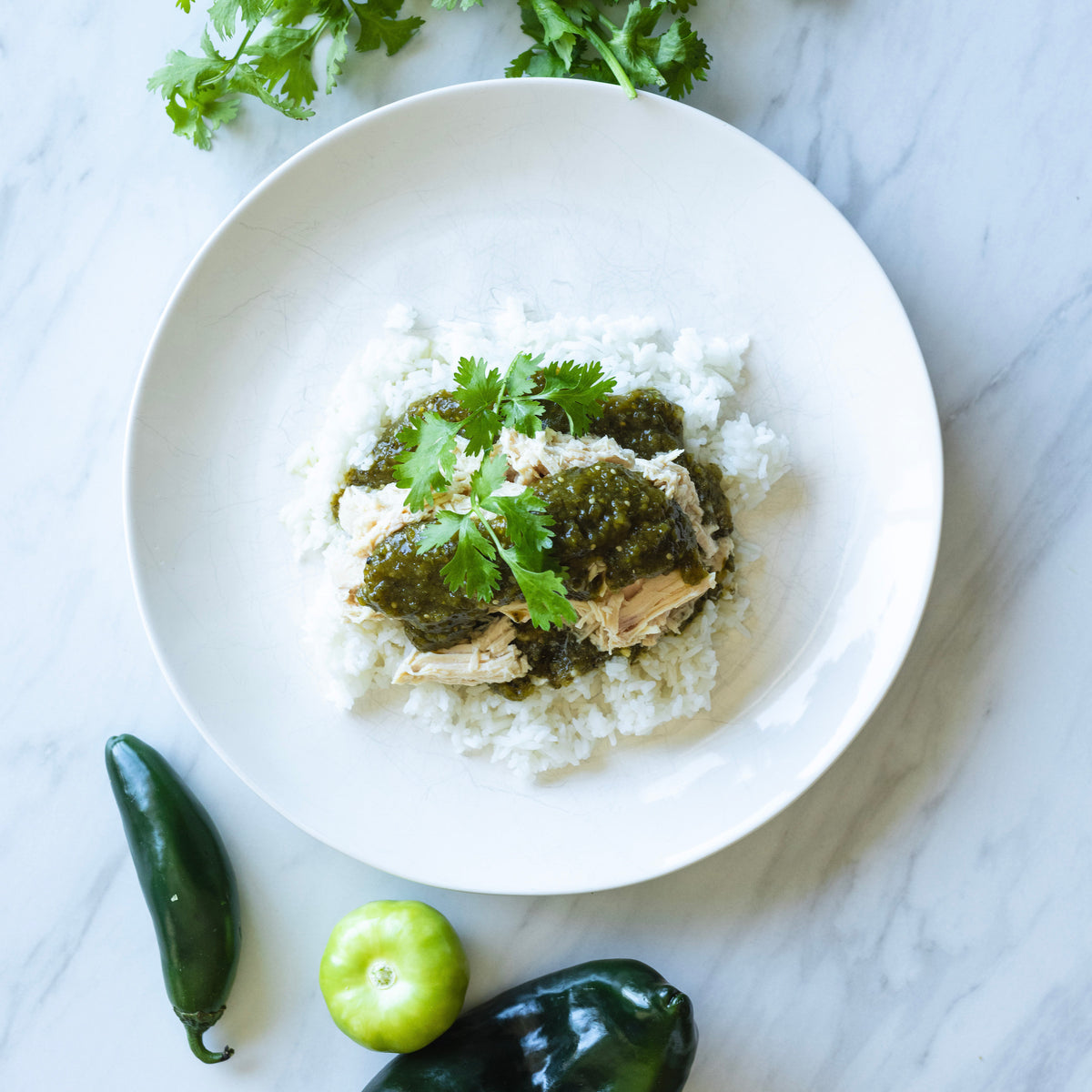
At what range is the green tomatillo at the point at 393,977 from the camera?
3527 millimetres

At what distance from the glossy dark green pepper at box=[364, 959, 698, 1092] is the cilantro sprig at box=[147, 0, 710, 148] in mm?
3320

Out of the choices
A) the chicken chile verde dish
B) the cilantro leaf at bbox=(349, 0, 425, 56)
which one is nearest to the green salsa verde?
the chicken chile verde dish

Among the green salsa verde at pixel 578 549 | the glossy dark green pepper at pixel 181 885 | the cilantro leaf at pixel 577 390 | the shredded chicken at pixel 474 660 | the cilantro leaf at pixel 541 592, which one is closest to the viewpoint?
the cilantro leaf at pixel 541 592

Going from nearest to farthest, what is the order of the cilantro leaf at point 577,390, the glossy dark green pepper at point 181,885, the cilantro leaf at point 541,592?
the cilantro leaf at point 541,592 → the cilantro leaf at point 577,390 → the glossy dark green pepper at point 181,885

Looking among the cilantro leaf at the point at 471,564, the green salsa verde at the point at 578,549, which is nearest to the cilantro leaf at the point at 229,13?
the green salsa verde at the point at 578,549

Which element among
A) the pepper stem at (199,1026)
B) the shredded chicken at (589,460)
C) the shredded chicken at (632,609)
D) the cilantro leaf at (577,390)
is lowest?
the pepper stem at (199,1026)

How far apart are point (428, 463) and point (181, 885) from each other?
201 centimetres

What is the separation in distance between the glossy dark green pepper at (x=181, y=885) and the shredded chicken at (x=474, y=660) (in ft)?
3.75

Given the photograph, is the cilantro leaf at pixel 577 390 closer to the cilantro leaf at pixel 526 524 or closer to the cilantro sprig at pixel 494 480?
the cilantro sprig at pixel 494 480

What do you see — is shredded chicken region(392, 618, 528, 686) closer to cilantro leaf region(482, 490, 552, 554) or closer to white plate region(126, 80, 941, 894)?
white plate region(126, 80, 941, 894)

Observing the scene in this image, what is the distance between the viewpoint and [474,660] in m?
3.36

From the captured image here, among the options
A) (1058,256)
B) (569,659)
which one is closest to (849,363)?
(1058,256)

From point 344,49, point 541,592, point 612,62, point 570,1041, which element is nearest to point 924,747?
point 570,1041

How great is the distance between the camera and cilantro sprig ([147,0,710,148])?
3.50 m
